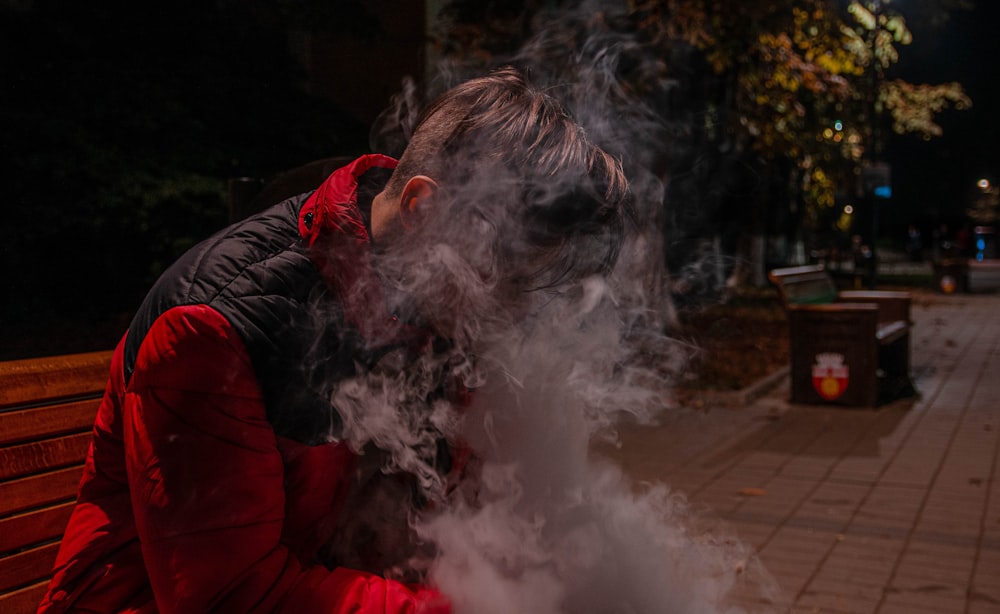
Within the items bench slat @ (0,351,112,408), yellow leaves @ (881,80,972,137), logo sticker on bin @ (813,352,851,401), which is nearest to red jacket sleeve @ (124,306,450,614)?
bench slat @ (0,351,112,408)

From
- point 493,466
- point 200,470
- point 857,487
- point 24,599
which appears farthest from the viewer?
point 857,487

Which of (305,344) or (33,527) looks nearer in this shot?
(305,344)

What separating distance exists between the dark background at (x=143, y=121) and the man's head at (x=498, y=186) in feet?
12.3

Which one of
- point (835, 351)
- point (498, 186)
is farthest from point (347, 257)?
point (835, 351)

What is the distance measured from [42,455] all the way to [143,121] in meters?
4.45

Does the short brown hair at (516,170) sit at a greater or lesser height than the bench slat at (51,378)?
greater

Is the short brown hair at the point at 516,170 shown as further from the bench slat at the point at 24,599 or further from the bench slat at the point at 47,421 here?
the bench slat at the point at 24,599

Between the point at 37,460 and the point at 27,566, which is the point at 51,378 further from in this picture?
the point at 27,566

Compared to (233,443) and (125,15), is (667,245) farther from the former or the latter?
(233,443)

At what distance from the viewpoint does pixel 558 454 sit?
204 cm

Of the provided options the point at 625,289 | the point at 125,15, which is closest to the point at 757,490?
the point at 625,289

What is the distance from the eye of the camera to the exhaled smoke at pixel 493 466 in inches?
67.5

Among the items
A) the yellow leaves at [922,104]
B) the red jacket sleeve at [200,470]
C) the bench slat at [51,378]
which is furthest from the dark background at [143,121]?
the yellow leaves at [922,104]

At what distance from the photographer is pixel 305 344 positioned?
1.61 meters
